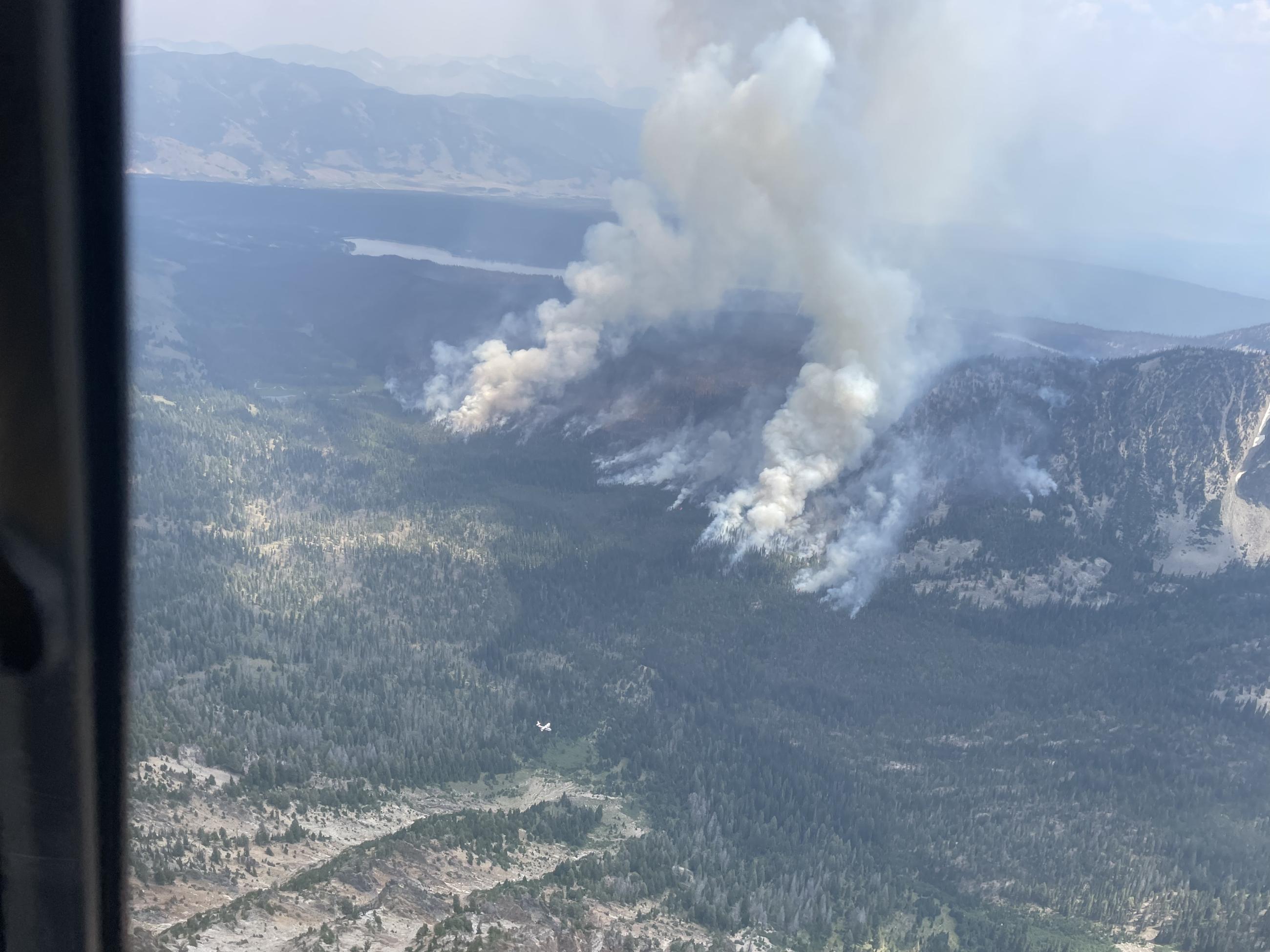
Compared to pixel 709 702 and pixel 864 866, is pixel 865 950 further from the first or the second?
pixel 709 702

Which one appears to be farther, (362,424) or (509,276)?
(509,276)

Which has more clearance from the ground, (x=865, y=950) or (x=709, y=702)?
(x=709, y=702)

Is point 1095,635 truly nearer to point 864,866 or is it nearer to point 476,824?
point 864,866

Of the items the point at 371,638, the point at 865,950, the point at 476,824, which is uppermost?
the point at 371,638

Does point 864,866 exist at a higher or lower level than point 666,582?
lower

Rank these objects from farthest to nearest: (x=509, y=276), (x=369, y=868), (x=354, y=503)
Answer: (x=509, y=276) < (x=354, y=503) < (x=369, y=868)

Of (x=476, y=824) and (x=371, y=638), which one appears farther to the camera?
(x=371, y=638)

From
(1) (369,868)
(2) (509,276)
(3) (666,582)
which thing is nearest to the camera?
(1) (369,868)

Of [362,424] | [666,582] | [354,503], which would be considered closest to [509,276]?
[362,424]

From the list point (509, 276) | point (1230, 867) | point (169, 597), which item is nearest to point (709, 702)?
point (1230, 867)
